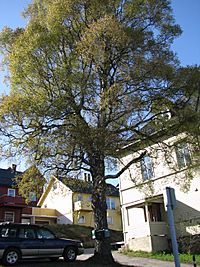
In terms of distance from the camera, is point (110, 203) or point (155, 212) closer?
point (155, 212)

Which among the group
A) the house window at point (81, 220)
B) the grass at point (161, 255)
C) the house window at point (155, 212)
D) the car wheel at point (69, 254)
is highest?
the house window at point (81, 220)

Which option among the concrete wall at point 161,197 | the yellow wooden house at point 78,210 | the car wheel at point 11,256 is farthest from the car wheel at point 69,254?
the yellow wooden house at point 78,210

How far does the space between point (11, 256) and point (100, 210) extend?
13.3ft

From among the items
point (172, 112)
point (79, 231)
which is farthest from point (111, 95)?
point (79, 231)

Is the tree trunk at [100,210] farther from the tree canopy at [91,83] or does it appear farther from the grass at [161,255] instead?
the grass at [161,255]

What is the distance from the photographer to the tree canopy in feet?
42.3

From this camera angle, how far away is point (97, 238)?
1327 centimetres

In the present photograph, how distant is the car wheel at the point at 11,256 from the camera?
1246 centimetres

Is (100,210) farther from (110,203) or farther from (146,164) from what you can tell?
(110,203)

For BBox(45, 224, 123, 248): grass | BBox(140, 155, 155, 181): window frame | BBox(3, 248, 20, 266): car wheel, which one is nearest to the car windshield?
BBox(3, 248, 20, 266): car wheel

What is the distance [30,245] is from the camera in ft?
44.5

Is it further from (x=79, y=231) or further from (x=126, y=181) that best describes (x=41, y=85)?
(x=79, y=231)

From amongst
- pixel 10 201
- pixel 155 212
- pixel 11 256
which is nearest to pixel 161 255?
pixel 155 212

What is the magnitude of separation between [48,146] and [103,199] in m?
3.37
